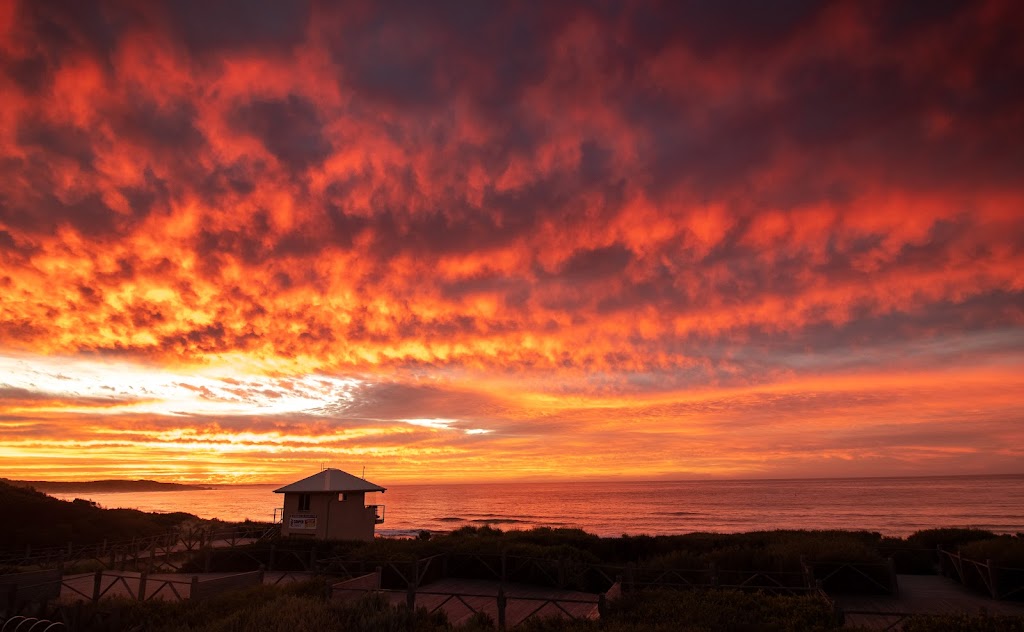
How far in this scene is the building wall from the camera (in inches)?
1329

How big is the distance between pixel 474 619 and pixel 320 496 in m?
22.7

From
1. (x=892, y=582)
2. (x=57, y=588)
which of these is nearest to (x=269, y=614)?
(x=57, y=588)

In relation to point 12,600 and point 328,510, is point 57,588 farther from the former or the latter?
point 328,510

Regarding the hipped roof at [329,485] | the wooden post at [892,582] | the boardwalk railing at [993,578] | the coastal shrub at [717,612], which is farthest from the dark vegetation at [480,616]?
the hipped roof at [329,485]

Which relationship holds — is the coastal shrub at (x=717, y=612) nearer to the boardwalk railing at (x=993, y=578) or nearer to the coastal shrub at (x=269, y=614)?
the coastal shrub at (x=269, y=614)

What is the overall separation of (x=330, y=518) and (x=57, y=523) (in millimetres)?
32104

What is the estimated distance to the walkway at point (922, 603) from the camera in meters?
15.9

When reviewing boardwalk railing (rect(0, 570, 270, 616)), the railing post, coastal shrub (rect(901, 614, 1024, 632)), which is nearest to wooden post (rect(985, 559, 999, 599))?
the railing post

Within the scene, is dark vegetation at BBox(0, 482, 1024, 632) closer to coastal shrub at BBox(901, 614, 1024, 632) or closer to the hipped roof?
coastal shrub at BBox(901, 614, 1024, 632)

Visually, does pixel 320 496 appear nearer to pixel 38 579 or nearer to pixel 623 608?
pixel 38 579

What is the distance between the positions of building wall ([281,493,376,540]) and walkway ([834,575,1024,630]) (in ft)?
84.4

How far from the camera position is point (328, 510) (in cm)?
3412

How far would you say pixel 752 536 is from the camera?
30.3 metres

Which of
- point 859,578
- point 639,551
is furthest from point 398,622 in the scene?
point 639,551
